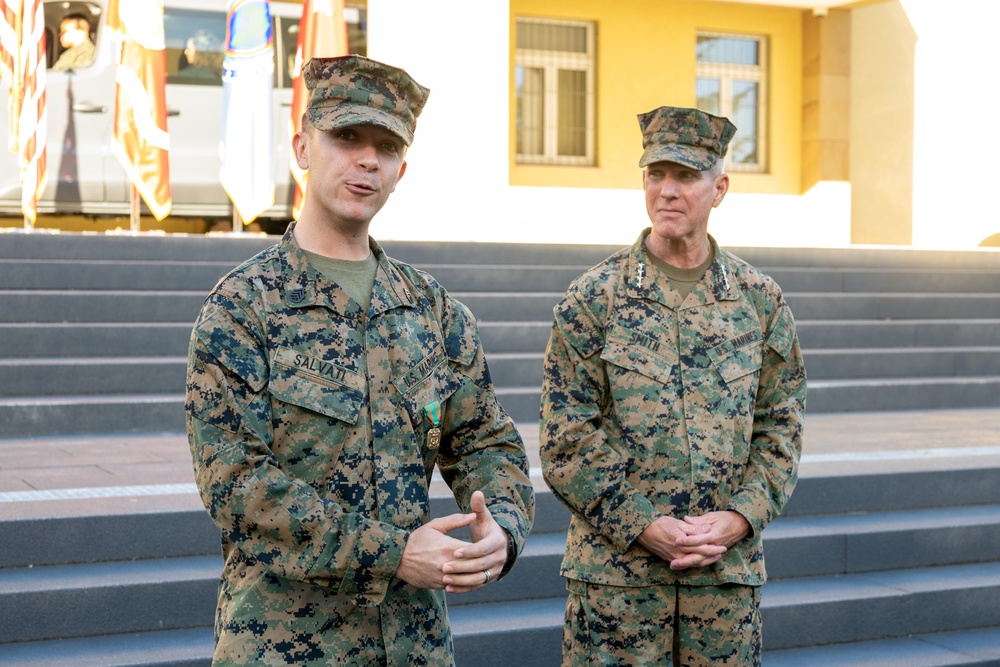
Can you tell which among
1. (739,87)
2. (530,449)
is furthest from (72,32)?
(739,87)

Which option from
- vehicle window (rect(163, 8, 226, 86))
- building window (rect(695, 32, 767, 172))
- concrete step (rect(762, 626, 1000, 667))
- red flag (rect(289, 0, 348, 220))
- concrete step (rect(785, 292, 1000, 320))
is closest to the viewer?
concrete step (rect(762, 626, 1000, 667))

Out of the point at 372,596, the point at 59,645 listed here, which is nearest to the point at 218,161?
the point at 59,645

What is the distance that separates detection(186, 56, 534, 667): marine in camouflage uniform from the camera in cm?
211

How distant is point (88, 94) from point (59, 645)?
8.31m

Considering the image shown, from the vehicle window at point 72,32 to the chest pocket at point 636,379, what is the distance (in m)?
9.58

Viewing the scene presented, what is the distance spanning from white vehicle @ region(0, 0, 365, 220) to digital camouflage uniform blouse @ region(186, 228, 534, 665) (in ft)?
32.5

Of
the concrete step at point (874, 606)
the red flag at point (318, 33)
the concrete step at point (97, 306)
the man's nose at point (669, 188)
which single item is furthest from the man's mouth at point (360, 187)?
the red flag at point (318, 33)

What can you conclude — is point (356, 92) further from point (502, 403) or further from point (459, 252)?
point (459, 252)

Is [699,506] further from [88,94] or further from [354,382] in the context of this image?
[88,94]

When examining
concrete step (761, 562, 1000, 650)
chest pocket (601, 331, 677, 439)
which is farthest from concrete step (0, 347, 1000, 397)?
chest pocket (601, 331, 677, 439)

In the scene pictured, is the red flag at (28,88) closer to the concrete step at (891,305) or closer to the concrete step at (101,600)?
the concrete step at (891,305)

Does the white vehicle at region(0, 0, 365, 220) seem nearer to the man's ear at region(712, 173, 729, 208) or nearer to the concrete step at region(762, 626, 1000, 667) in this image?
the concrete step at region(762, 626, 1000, 667)

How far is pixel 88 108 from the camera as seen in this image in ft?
37.8

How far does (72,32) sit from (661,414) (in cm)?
987
